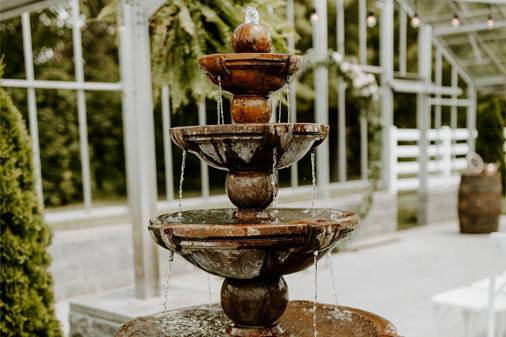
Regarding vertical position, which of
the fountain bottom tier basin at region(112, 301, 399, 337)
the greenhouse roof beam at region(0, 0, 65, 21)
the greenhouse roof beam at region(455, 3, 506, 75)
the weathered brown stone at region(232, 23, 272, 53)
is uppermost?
the greenhouse roof beam at region(455, 3, 506, 75)

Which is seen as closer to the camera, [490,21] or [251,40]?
[251,40]

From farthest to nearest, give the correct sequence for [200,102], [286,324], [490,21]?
[490,21] < [200,102] < [286,324]

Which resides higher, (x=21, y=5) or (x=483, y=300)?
(x=21, y=5)

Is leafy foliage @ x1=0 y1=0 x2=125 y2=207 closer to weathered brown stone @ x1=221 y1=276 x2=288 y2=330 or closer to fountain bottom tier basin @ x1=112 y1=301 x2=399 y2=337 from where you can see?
fountain bottom tier basin @ x1=112 y1=301 x2=399 y2=337

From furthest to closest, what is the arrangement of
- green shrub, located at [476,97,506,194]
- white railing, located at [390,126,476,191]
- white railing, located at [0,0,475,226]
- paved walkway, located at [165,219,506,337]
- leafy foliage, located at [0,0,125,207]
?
1. leafy foliage, located at [0,0,125,207]
2. white railing, located at [390,126,476,191]
3. green shrub, located at [476,97,506,194]
4. white railing, located at [0,0,475,226]
5. paved walkway, located at [165,219,506,337]

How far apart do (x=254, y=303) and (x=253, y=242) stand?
0.44 meters

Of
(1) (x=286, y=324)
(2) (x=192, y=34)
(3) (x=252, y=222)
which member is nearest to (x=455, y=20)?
(2) (x=192, y=34)

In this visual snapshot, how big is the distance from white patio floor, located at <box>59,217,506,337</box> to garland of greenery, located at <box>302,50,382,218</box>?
0.96 m

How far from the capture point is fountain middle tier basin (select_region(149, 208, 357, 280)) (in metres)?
2.09

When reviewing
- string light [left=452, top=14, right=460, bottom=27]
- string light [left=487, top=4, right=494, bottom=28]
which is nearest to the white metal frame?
string light [left=452, top=14, right=460, bottom=27]

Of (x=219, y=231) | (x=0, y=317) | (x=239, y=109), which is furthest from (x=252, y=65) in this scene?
(x=0, y=317)

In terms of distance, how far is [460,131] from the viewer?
12609 mm

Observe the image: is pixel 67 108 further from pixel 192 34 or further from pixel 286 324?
pixel 286 324

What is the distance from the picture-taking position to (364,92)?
841cm
